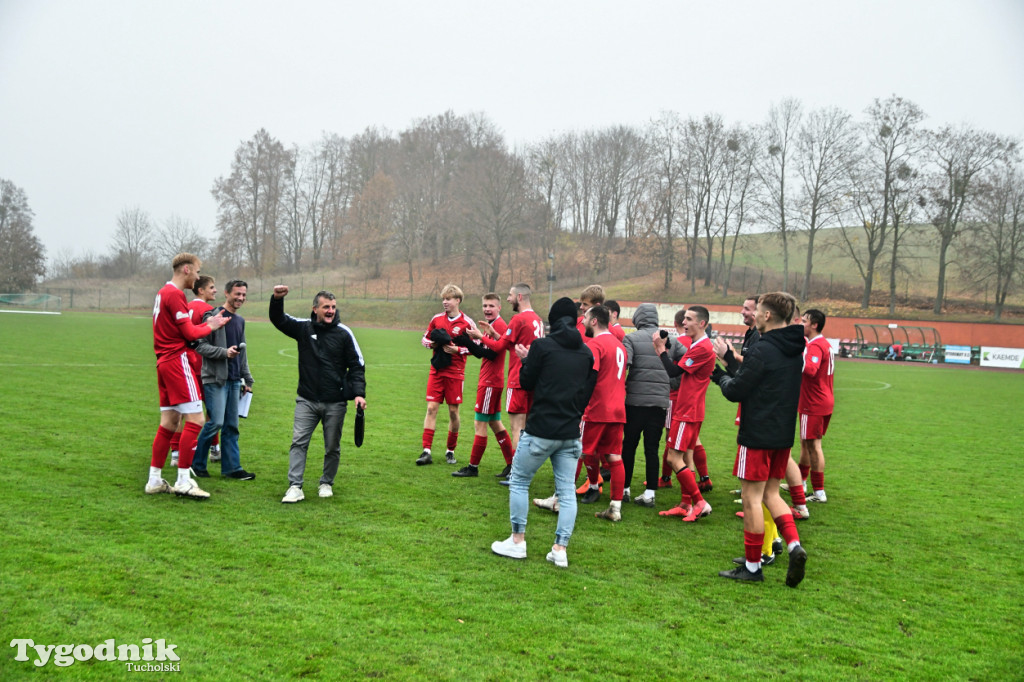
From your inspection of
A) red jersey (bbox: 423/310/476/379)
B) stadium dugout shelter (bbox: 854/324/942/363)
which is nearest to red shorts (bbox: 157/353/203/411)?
red jersey (bbox: 423/310/476/379)

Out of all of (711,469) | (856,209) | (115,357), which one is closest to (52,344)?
(115,357)

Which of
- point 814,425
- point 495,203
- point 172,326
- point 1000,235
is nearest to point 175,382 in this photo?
point 172,326

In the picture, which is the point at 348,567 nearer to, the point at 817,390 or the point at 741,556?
the point at 741,556

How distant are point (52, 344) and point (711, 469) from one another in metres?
21.3

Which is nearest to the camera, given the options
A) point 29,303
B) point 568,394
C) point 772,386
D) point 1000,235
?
point 772,386

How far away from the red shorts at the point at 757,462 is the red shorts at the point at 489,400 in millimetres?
3412

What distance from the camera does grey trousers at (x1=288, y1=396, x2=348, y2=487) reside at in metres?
6.70

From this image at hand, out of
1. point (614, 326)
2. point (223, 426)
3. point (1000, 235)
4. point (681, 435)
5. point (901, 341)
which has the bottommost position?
point (901, 341)

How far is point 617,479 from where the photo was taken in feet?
21.9

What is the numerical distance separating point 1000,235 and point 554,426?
5664 cm

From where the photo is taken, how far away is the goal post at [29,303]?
50281 millimetres

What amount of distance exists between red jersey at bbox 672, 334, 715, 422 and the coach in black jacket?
10.6 ft

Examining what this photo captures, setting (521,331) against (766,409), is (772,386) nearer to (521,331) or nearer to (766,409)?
(766,409)

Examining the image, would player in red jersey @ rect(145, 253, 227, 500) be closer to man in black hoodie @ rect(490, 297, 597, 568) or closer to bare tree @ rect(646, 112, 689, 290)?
man in black hoodie @ rect(490, 297, 597, 568)
